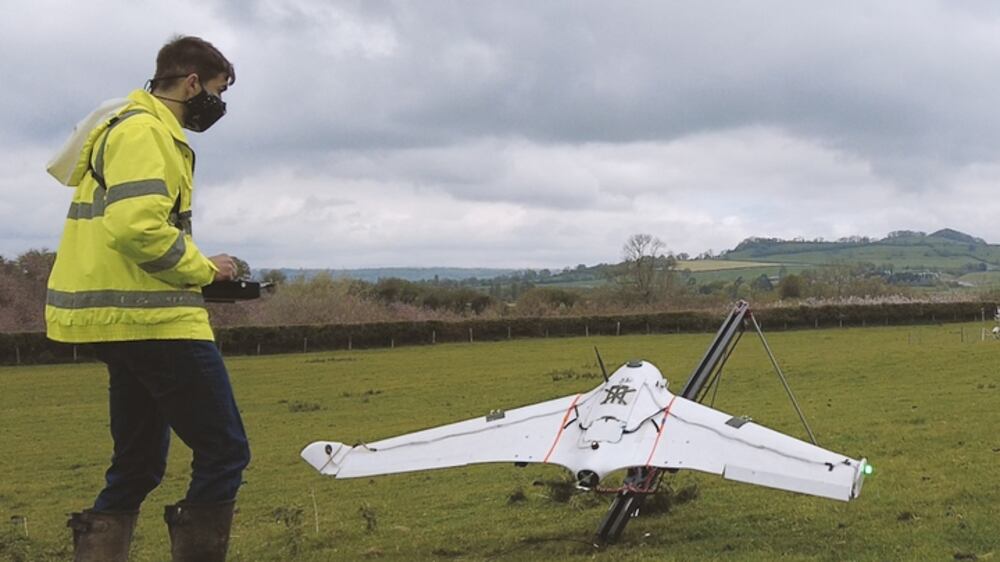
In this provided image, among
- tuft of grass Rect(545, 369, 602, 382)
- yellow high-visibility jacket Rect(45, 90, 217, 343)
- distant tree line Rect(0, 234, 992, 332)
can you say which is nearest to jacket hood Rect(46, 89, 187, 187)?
yellow high-visibility jacket Rect(45, 90, 217, 343)

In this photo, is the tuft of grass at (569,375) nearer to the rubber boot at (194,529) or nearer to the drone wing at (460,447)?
the drone wing at (460,447)

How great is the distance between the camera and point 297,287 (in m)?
106

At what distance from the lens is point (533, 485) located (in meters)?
11.7

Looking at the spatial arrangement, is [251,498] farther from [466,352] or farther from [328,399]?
[466,352]

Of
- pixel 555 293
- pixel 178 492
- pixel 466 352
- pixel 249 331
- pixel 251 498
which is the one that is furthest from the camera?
pixel 555 293

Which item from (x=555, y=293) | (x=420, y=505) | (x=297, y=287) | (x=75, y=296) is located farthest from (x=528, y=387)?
(x=297, y=287)

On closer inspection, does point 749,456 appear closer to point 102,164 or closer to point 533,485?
point 102,164

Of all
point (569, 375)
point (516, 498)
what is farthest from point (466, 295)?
point (516, 498)

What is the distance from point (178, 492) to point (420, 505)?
608 centimetres

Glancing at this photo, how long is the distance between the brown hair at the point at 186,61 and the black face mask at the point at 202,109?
29 mm

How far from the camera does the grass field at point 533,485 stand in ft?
28.5

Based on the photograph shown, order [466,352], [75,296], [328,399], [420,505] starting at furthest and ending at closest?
[466,352] < [328,399] < [420,505] < [75,296]

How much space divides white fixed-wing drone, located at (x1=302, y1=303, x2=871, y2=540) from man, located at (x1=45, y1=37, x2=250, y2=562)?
256cm

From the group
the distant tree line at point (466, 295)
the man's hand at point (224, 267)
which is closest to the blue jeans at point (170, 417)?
the man's hand at point (224, 267)
